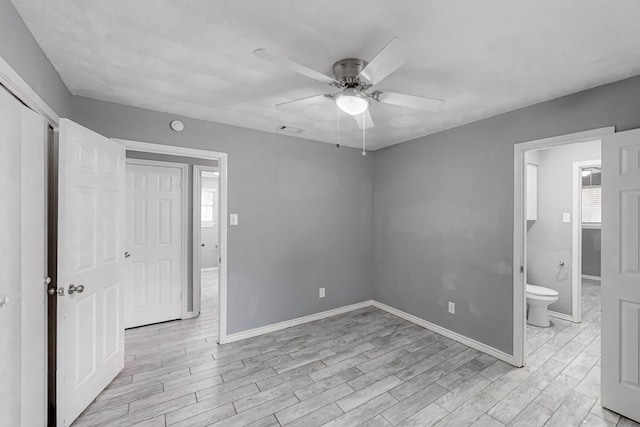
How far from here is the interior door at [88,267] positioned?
5.82 feet

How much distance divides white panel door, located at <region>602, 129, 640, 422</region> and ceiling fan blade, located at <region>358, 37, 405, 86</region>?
5.87ft

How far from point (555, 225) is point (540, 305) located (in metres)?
1.13

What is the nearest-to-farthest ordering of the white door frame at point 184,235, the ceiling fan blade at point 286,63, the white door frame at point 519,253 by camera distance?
the ceiling fan blade at point 286,63, the white door frame at point 519,253, the white door frame at point 184,235

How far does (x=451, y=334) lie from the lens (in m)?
3.14

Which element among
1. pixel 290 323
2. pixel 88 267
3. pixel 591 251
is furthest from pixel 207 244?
pixel 591 251

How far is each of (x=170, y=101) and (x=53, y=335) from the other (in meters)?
1.94

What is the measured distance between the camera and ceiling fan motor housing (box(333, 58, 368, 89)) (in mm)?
1711

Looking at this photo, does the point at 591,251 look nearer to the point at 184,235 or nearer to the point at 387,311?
the point at 387,311

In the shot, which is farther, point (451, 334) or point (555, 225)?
point (555, 225)

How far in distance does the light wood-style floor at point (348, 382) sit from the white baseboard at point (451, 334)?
0.08m

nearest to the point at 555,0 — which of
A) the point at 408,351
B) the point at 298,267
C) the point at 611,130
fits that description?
the point at 611,130

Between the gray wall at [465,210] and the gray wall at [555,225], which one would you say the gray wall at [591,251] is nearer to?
the gray wall at [555,225]

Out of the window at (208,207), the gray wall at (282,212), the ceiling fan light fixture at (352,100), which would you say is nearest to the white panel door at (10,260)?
the gray wall at (282,212)

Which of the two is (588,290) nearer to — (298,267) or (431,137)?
(431,137)
